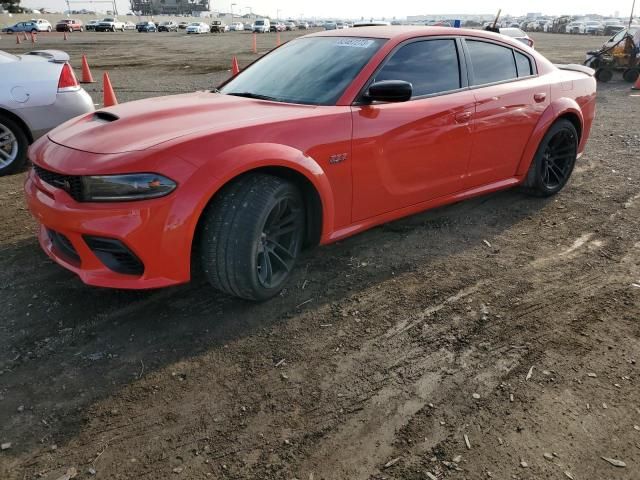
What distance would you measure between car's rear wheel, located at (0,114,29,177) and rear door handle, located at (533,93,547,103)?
5028 mm

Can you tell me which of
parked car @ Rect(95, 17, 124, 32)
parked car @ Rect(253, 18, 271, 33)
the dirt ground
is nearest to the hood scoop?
the dirt ground

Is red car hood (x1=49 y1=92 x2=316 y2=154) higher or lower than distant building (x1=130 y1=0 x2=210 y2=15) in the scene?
lower

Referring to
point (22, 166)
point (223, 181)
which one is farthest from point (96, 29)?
point (223, 181)

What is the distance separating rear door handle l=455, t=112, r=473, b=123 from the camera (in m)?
3.79

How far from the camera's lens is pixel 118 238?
2574 mm

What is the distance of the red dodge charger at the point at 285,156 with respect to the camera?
2.63m

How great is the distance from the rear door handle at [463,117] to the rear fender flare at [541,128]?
0.93 meters

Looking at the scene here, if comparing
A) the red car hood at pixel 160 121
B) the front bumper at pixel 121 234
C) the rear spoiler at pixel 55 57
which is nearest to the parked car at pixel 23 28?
the rear spoiler at pixel 55 57

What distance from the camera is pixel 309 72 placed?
11.9 feet

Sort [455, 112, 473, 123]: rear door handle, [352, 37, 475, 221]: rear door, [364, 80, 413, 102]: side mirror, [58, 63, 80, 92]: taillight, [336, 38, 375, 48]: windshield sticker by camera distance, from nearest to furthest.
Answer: [364, 80, 413, 102]: side mirror → [352, 37, 475, 221]: rear door → [336, 38, 375, 48]: windshield sticker → [455, 112, 473, 123]: rear door handle → [58, 63, 80, 92]: taillight

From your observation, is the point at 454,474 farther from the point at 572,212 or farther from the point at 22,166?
the point at 22,166

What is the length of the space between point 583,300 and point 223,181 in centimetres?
232

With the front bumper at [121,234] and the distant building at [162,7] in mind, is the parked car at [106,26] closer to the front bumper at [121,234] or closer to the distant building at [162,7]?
the front bumper at [121,234]

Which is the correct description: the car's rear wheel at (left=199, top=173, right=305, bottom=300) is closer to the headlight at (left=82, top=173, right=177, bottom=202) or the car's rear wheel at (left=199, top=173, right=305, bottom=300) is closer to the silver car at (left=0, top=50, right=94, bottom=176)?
the headlight at (left=82, top=173, right=177, bottom=202)
